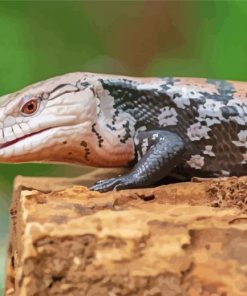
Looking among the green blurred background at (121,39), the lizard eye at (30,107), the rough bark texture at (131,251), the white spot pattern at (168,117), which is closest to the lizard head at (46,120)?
the lizard eye at (30,107)

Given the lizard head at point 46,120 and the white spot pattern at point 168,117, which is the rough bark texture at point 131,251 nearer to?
the lizard head at point 46,120

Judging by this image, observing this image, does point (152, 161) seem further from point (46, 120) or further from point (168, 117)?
point (46, 120)

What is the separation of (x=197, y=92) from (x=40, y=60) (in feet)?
3.98

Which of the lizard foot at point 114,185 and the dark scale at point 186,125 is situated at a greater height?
the dark scale at point 186,125

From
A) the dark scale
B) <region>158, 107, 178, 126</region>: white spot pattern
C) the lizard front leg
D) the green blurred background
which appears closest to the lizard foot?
the lizard front leg

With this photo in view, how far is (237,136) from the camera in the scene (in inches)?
96.4

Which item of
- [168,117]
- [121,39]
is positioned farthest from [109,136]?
[121,39]

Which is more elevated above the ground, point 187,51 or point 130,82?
point 187,51

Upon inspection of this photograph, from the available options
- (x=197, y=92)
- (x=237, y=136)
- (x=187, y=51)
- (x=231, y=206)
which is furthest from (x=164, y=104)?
(x=187, y=51)

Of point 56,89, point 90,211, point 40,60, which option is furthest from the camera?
point 40,60

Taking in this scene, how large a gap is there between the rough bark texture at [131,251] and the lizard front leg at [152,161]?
0.38 meters

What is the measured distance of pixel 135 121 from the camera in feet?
8.09

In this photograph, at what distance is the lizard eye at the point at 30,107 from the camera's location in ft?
7.71

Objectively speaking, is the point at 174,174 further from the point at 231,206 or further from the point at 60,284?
the point at 60,284
